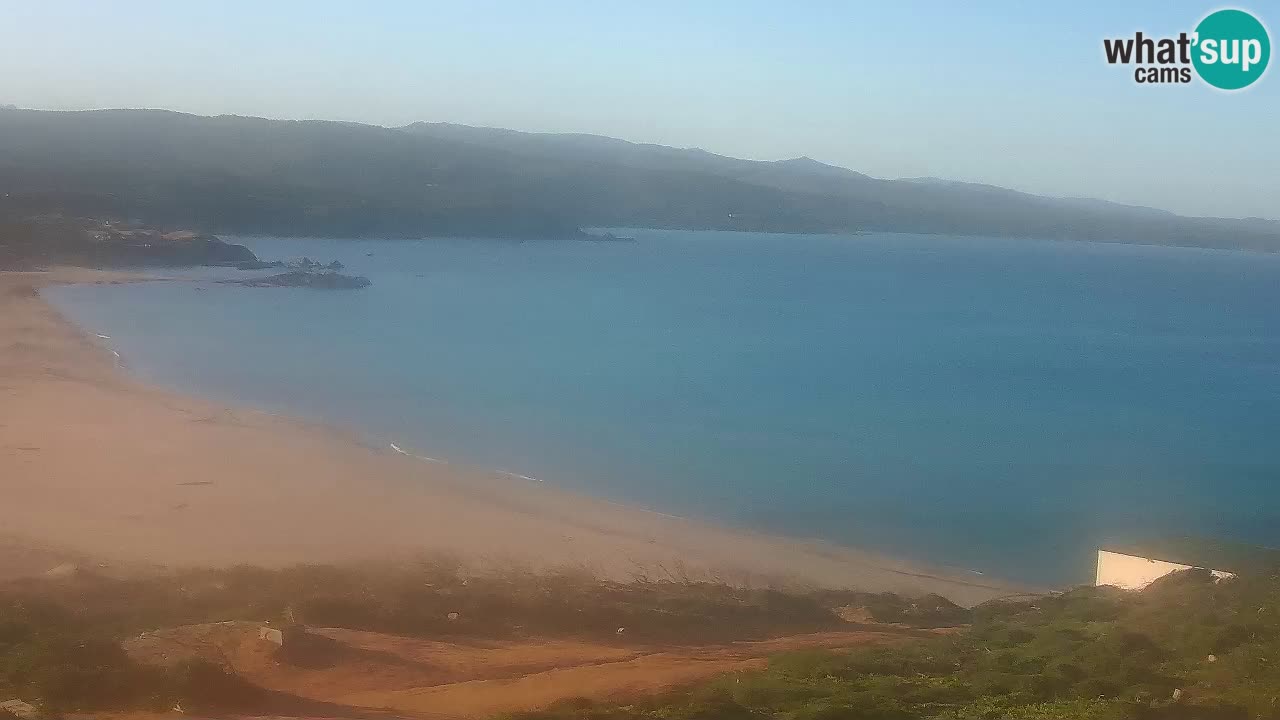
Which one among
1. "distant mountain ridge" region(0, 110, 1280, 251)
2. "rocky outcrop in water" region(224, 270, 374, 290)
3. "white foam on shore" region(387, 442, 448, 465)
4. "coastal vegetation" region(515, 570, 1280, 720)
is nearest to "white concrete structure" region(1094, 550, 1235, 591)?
"coastal vegetation" region(515, 570, 1280, 720)

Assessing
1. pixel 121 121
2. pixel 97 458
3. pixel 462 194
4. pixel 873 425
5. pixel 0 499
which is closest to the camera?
pixel 0 499

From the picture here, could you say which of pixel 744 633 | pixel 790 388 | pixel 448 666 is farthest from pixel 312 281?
pixel 448 666

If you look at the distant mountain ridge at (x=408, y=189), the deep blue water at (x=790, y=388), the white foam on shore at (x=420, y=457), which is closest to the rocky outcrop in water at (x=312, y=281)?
the deep blue water at (x=790, y=388)

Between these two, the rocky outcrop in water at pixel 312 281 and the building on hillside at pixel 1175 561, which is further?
the rocky outcrop in water at pixel 312 281

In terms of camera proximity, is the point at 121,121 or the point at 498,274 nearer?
the point at 498,274

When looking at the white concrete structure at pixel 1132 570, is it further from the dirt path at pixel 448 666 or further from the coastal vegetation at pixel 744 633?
the dirt path at pixel 448 666

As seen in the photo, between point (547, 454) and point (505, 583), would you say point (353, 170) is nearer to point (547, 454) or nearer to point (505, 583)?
point (547, 454)

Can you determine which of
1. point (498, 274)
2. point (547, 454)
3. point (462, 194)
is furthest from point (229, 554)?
point (462, 194)

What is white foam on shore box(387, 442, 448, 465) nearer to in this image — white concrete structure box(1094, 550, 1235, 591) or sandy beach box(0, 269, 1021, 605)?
sandy beach box(0, 269, 1021, 605)
